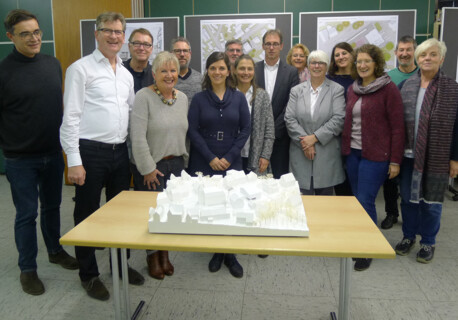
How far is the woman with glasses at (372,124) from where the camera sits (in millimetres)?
2475

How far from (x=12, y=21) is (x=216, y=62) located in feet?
3.86

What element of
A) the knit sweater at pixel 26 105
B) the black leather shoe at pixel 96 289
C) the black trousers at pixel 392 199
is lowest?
the black leather shoe at pixel 96 289

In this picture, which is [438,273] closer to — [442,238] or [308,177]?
[442,238]

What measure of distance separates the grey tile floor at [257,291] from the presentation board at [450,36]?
2.23 m

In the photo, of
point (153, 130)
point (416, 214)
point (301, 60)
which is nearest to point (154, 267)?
point (153, 130)

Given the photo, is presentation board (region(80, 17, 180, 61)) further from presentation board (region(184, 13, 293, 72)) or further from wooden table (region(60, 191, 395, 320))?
wooden table (region(60, 191, 395, 320))

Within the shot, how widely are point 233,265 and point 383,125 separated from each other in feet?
4.39

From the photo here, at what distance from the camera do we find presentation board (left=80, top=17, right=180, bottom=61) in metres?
4.48

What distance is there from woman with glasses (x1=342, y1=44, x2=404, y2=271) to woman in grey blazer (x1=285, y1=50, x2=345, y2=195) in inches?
5.1

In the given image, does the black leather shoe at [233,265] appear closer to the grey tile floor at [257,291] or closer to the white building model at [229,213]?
the grey tile floor at [257,291]

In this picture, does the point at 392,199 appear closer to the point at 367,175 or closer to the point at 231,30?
the point at 367,175

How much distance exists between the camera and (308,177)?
111 inches

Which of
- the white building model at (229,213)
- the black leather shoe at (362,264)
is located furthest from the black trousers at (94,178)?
the black leather shoe at (362,264)

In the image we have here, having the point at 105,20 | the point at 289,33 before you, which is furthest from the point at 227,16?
the point at 105,20
